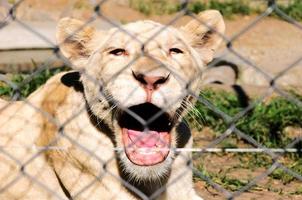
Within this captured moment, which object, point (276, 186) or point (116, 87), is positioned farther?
point (276, 186)

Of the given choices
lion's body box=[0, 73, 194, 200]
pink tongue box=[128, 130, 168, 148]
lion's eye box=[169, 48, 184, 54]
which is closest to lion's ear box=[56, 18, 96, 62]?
lion's body box=[0, 73, 194, 200]

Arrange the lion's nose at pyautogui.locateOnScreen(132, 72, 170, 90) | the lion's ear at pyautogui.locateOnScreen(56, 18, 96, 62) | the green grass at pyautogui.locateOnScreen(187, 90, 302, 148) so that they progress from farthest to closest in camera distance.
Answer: the green grass at pyautogui.locateOnScreen(187, 90, 302, 148)
the lion's ear at pyautogui.locateOnScreen(56, 18, 96, 62)
the lion's nose at pyautogui.locateOnScreen(132, 72, 170, 90)

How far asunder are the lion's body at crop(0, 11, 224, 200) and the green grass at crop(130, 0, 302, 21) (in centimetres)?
494

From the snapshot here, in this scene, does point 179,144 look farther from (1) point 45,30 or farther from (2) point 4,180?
(1) point 45,30

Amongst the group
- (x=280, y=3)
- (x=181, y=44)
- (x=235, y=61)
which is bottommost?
(x=280, y=3)

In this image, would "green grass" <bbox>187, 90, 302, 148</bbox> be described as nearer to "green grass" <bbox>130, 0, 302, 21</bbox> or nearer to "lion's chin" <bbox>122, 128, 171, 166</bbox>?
"lion's chin" <bbox>122, 128, 171, 166</bbox>

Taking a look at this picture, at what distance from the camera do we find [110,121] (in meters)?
3.50

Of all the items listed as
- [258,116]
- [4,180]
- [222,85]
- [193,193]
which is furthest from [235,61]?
[4,180]

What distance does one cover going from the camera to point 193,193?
3895 millimetres

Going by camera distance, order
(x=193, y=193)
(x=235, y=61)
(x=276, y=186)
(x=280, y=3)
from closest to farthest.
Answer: (x=193, y=193) < (x=276, y=186) < (x=235, y=61) < (x=280, y=3)

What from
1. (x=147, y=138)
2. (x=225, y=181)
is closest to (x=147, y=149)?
(x=147, y=138)

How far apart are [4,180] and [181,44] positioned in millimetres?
1081

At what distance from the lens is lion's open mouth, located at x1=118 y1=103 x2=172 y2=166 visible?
3195mm

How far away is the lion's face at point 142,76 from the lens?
3.16 metres
